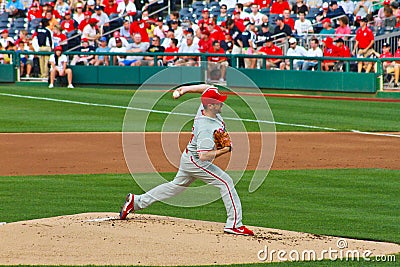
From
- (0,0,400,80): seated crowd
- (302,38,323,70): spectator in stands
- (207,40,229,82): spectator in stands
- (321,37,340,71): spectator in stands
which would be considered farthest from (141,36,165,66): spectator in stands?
(321,37,340,71): spectator in stands

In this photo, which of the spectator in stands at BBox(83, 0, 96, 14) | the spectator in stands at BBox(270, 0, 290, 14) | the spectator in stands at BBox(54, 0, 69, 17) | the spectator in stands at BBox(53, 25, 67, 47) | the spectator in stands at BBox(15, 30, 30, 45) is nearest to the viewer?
the spectator in stands at BBox(270, 0, 290, 14)

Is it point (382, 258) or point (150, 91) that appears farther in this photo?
point (150, 91)

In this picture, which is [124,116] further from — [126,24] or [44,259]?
[44,259]

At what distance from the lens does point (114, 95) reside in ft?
82.0

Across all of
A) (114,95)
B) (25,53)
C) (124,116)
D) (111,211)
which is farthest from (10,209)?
(25,53)

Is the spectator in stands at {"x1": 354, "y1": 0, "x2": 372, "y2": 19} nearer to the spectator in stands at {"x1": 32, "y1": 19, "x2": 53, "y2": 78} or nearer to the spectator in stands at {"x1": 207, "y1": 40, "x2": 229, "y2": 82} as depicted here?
the spectator in stands at {"x1": 207, "y1": 40, "x2": 229, "y2": 82}

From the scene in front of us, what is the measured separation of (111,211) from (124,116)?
34.9 ft

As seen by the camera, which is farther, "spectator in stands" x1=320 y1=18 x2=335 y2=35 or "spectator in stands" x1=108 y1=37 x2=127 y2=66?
"spectator in stands" x1=108 y1=37 x2=127 y2=66

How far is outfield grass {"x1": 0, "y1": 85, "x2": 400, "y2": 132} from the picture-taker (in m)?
19.1

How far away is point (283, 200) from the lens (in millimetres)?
11117

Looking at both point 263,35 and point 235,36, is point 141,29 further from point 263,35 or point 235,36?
point 263,35

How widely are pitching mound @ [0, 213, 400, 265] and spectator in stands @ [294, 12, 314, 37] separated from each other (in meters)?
18.3

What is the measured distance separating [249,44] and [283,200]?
15484mm

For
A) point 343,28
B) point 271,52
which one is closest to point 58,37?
point 271,52
